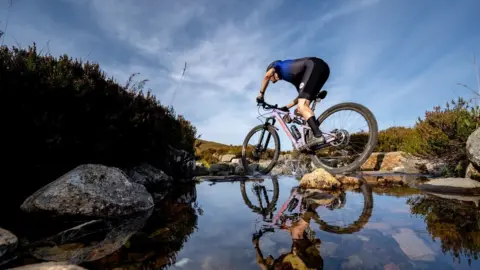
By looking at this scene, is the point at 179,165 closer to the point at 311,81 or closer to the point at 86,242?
the point at 311,81

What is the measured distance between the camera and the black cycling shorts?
5.34 meters

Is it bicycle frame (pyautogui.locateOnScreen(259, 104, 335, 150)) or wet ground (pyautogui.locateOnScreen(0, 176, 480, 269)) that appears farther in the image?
bicycle frame (pyautogui.locateOnScreen(259, 104, 335, 150))

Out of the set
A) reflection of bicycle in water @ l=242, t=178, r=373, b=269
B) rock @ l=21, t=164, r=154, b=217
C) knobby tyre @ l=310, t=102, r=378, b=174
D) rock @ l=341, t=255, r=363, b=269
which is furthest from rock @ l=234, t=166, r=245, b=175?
rock @ l=341, t=255, r=363, b=269

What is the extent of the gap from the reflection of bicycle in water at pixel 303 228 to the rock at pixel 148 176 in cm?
340

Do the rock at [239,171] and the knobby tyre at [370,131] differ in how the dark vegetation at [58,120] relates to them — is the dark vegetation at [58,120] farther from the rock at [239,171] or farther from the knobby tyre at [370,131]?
A: the rock at [239,171]

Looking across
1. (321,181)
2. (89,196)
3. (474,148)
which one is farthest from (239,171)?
(89,196)

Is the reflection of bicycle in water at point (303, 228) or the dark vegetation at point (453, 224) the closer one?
the reflection of bicycle in water at point (303, 228)

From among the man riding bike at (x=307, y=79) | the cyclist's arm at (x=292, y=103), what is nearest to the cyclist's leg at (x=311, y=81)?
the man riding bike at (x=307, y=79)

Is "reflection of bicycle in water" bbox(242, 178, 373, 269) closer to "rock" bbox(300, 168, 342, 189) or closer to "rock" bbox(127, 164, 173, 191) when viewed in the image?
"rock" bbox(300, 168, 342, 189)

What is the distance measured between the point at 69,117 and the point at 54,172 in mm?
955

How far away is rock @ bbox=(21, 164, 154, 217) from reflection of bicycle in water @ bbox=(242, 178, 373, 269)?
2.17 m

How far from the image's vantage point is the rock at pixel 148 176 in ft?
19.7

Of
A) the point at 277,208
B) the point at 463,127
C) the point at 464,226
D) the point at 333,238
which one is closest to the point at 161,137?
the point at 277,208

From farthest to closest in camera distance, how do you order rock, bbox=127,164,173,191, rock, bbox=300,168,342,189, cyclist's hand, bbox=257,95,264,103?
cyclist's hand, bbox=257,95,264,103 < rock, bbox=127,164,173,191 < rock, bbox=300,168,342,189
